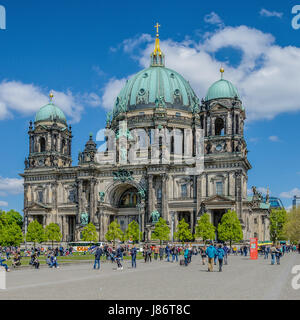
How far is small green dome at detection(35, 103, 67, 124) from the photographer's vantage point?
10038cm

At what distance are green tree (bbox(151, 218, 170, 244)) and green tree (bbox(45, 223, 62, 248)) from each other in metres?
18.8

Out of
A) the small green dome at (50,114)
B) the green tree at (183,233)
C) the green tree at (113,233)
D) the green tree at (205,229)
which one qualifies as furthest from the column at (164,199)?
the small green dome at (50,114)

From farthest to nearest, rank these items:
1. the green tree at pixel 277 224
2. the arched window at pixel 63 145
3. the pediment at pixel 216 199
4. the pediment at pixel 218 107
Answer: the green tree at pixel 277 224 → the arched window at pixel 63 145 → the pediment at pixel 218 107 → the pediment at pixel 216 199

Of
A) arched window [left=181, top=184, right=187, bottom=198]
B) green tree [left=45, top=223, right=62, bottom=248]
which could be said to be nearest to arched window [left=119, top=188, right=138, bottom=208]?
arched window [left=181, top=184, right=187, bottom=198]

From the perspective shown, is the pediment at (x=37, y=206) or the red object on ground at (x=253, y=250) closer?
the red object on ground at (x=253, y=250)

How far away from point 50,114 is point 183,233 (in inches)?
1539

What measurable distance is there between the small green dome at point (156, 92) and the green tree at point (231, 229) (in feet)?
103

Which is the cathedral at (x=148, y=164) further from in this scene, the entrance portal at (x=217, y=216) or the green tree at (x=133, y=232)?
the green tree at (x=133, y=232)

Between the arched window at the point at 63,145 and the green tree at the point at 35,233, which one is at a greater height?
the arched window at the point at 63,145

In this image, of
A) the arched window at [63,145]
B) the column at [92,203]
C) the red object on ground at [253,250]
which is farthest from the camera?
the arched window at [63,145]

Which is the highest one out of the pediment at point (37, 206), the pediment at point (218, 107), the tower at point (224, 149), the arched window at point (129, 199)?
the pediment at point (218, 107)

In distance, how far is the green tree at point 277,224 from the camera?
146 metres
